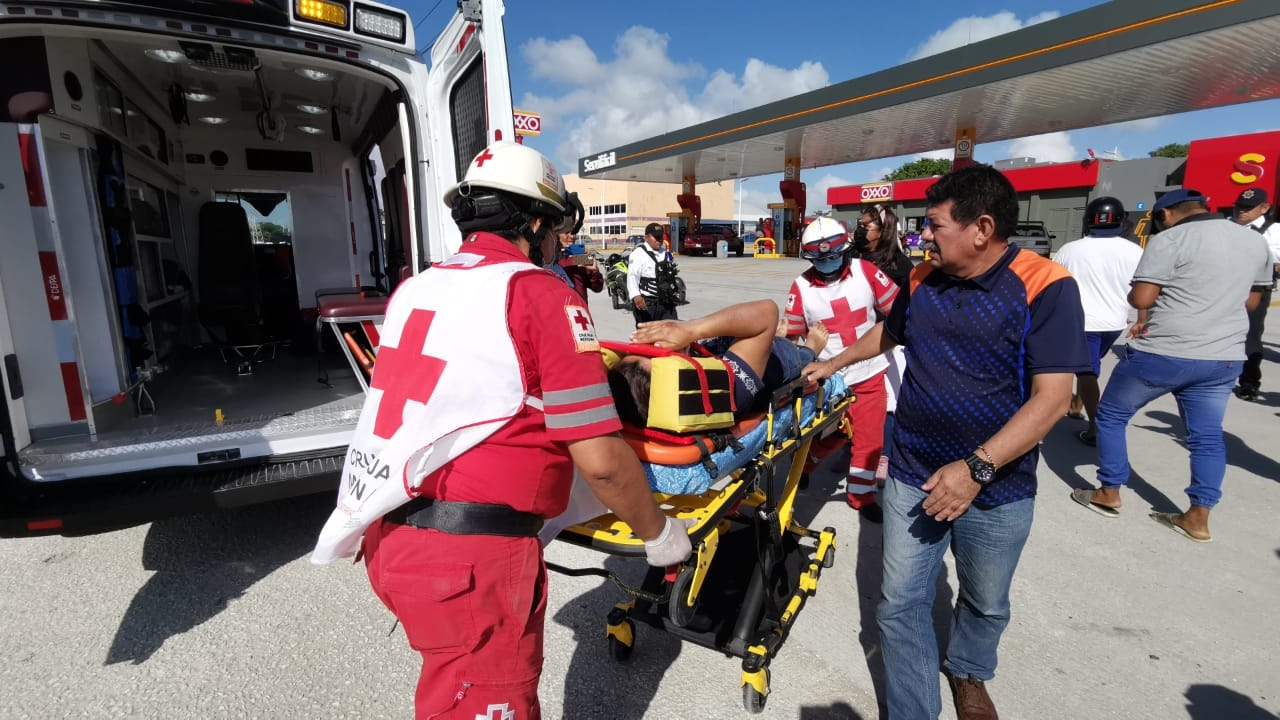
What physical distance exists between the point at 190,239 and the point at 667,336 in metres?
7.41

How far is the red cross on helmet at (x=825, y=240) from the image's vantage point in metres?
3.64

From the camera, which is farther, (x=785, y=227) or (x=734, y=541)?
(x=785, y=227)

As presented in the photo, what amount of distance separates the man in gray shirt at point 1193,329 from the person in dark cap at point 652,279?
187 inches

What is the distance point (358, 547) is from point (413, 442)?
1.87 ft

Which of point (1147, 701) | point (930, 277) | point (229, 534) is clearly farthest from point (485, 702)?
point (229, 534)

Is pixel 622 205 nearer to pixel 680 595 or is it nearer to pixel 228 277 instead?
pixel 228 277

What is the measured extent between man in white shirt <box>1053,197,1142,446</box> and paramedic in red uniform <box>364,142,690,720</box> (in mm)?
4618

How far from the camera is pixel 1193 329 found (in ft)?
10.9

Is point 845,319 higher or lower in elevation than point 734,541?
higher

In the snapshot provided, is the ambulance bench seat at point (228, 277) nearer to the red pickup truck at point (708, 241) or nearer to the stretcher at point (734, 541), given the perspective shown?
the stretcher at point (734, 541)

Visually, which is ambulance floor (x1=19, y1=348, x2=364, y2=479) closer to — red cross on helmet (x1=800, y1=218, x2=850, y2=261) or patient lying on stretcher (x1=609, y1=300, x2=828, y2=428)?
patient lying on stretcher (x1=609, y1=300, x2=828, y2=428)

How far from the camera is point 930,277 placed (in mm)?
2045

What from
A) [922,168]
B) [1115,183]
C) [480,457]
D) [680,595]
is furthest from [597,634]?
[922,168]

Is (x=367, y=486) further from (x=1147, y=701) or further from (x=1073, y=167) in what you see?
(x=1073, y=167)
